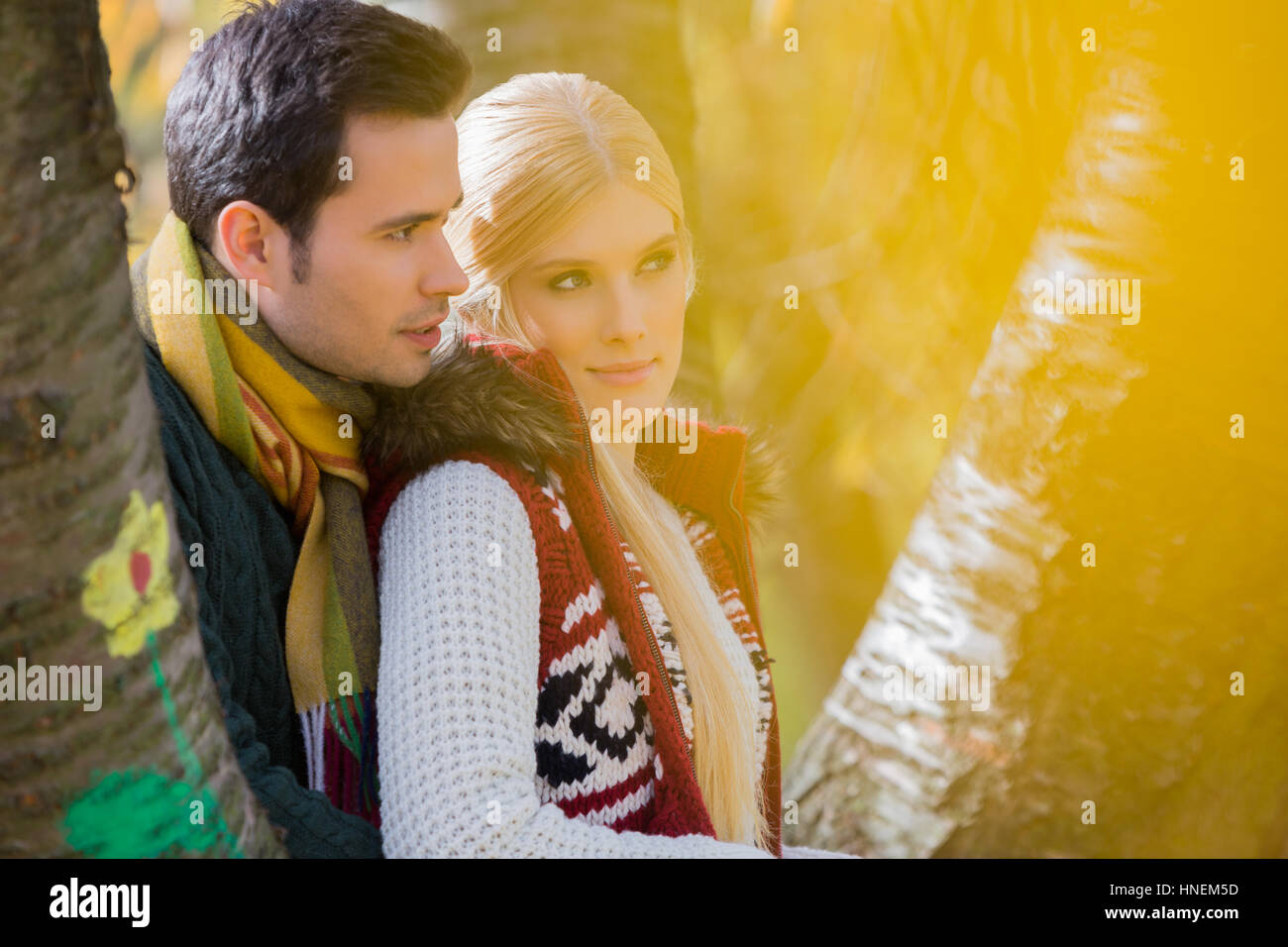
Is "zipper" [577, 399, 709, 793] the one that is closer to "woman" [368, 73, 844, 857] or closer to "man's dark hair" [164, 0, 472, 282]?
"woman" [368, 73, 844, 857]

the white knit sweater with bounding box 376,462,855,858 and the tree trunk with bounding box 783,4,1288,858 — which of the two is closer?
the white knit sweater with bounding box 376,462,855,858

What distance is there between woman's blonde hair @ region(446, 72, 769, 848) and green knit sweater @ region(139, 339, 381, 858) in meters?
0.54

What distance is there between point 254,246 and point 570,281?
1.76 ft

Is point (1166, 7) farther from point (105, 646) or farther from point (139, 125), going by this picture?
point (139, 125)

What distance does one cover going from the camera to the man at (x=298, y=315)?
171 cm

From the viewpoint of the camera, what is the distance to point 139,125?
4023 mm

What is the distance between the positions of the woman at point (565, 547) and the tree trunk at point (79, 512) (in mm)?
395

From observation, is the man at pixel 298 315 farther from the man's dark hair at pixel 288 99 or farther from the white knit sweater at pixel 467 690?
the white knit sweater at pixel 467 690

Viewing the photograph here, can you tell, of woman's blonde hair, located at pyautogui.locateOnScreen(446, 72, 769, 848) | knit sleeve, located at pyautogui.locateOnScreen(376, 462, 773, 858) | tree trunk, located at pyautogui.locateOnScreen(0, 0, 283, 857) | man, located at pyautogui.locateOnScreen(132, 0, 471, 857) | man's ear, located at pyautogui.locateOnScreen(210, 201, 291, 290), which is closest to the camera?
tree trunk, located at pyautogui.locateOnScreen(0, 0, 283, 857)

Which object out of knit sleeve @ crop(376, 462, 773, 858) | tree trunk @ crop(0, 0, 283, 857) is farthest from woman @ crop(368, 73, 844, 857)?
tree trunk @ crop(0, 0, 283, 857)

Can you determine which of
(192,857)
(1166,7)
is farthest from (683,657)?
(1166,7)

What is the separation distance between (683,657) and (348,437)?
65 centimetres

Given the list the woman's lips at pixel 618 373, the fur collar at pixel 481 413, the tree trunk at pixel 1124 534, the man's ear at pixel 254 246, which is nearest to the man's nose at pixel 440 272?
the fur collar at pixel 481 413

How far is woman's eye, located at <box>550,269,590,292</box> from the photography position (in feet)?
6.81
